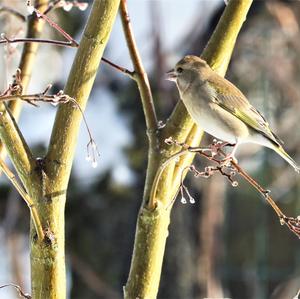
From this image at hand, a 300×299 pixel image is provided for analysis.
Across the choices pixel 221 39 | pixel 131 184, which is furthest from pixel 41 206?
pixel 131 184

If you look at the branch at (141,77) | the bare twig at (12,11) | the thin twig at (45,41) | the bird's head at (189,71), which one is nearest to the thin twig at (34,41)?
the thin twig at (45,41)

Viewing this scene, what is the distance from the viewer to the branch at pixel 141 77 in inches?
44.3

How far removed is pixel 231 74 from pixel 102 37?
3665 millimetres

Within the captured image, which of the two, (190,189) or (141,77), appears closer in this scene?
(141,77)

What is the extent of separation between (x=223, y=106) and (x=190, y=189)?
2881 millimetres

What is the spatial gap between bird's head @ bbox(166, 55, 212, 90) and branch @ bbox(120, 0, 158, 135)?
0.13 m

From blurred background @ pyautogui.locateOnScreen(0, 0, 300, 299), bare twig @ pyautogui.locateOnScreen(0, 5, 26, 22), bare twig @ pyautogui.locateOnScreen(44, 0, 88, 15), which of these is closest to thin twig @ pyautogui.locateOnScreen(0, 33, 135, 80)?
bare twig @ pyautogui.locateOnScreen(44, 0, 88, 15)

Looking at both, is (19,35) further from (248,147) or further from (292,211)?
(292,211)

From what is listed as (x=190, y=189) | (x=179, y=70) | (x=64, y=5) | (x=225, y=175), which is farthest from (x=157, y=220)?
(x=190, y=189)

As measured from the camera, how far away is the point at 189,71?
4.93 feet

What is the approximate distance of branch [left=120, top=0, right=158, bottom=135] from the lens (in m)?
1.12

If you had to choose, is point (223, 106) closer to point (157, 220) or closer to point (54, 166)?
point (157, 220)

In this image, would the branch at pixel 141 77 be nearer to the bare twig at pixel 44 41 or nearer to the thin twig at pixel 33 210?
the bare twig at pixel 44 41

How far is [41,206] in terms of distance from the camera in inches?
38.3
